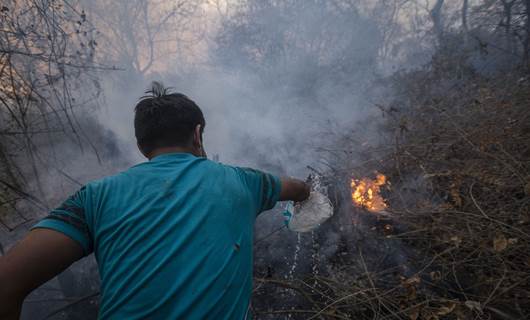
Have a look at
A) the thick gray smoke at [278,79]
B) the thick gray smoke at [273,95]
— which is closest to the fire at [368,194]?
the thick gray smoke at [273,95]

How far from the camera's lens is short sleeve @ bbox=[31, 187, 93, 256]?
1.14m

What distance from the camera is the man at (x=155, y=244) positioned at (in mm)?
1089

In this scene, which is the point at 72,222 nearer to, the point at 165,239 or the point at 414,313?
the point at 165,239

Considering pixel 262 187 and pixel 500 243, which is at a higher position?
pixel 262 187

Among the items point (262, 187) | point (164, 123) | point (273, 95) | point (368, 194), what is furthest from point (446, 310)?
point (273, 95)

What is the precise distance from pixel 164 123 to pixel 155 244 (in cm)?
70

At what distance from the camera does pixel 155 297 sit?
1103 millimetres

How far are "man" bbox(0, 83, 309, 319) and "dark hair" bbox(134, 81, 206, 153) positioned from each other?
0.63 ft

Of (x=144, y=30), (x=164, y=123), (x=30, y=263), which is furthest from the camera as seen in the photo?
(x=144, y=30)

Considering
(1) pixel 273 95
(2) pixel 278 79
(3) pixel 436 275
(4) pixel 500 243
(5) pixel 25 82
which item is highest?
(5) pixel 25 82

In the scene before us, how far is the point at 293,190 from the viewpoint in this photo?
1.83 meters

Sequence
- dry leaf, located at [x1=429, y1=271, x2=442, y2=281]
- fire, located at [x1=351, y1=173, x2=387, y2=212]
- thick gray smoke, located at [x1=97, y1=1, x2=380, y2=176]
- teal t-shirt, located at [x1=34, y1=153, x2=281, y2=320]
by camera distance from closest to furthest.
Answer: teal t-shirt, located at [x1=34, y1=153, x2=281, y2=320] < dry leaf, located at [x1=429, y1=271, x2=442, y2=281] < fire, located at [x1=351, y1=173, x2=387, y2=212] < thick gray smoke, located at [x1=97, y1=1, x2=380, y2=176]

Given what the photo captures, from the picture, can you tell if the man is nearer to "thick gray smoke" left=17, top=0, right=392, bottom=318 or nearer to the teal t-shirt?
the teal t-shirt

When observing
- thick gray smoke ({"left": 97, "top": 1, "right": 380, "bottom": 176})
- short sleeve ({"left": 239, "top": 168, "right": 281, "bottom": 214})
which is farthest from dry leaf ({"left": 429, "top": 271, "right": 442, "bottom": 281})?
thick gray smoke ({"left": 97, "top": 1, "right": 380, "bottom": 176})
